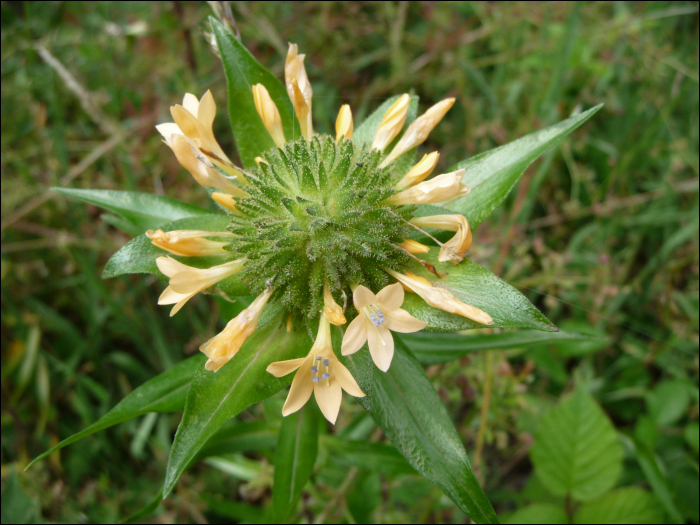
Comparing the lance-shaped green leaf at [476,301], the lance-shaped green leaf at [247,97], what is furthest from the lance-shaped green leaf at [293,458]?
the lance-shaped green leaf at [247,97]

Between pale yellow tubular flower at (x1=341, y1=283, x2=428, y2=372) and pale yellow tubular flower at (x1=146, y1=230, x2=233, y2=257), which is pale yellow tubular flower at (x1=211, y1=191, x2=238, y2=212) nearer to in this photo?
pale yellow tubular flower at (x1=146, y1=230, x2=233, y2=257)

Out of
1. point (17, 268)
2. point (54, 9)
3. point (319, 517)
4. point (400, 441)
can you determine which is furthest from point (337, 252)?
point (54, 9)

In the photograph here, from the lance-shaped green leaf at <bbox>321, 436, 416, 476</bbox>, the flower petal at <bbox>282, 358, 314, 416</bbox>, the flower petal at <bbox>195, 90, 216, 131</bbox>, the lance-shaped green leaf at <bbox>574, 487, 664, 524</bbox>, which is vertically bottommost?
the lance-shaped green leaf at <bbox>574, 487, 664, 524</bbox>

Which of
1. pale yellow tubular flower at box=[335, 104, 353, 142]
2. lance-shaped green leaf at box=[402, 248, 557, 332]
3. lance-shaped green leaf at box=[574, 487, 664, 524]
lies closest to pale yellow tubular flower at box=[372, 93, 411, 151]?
pale yellow tubular flower at box=[335, 104, 353, 142]

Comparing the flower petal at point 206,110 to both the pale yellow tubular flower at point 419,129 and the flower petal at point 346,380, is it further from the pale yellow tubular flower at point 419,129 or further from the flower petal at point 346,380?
the flower petal at point 346,380

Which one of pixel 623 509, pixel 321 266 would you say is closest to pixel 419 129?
pixel 321 266

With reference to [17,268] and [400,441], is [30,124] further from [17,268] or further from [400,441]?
[400,441]
